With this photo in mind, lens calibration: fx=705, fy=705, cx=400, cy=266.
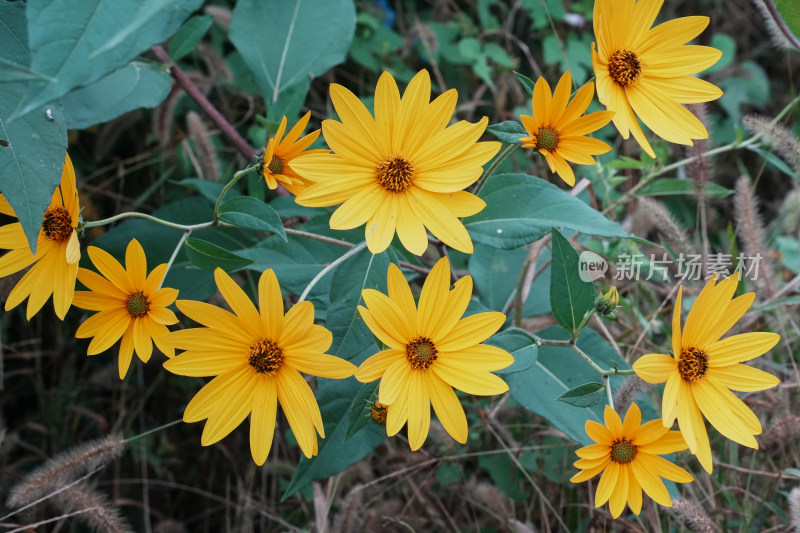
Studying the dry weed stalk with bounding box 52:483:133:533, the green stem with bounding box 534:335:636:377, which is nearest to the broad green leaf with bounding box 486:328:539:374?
the green stem with bounding box 534:335:636:377

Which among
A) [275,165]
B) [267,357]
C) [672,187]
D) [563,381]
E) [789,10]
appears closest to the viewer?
[267,357]

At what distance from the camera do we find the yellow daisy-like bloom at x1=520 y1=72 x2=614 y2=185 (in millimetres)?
1019

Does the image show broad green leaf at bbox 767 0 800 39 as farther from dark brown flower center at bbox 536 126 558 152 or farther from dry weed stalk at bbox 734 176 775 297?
dark brown flower center at bbox 536 126 558 152

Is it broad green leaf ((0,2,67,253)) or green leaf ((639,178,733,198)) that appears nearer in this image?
broad green leaf ((0,2,67,253))

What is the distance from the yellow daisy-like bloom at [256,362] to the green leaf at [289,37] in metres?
0.80

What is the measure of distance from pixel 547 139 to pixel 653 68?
0.24 metres

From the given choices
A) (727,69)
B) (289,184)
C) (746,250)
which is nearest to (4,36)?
(289,184)

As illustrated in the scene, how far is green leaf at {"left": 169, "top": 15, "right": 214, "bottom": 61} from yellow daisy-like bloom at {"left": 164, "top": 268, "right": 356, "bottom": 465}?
2.38 ft

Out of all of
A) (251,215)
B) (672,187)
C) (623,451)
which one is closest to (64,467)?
(251,215)

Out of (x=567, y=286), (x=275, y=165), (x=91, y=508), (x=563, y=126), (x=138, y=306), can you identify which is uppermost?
(x=563, y=126)

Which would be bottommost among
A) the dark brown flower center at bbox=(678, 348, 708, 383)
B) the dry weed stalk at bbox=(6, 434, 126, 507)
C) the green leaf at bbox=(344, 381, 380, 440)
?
the dry weed stalk at bbox=(6, 434, 126, 507)

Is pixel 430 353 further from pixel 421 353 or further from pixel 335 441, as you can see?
pixel 335 441

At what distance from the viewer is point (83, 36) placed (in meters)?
0.78

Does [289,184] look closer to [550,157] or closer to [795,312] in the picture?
[550,157]
